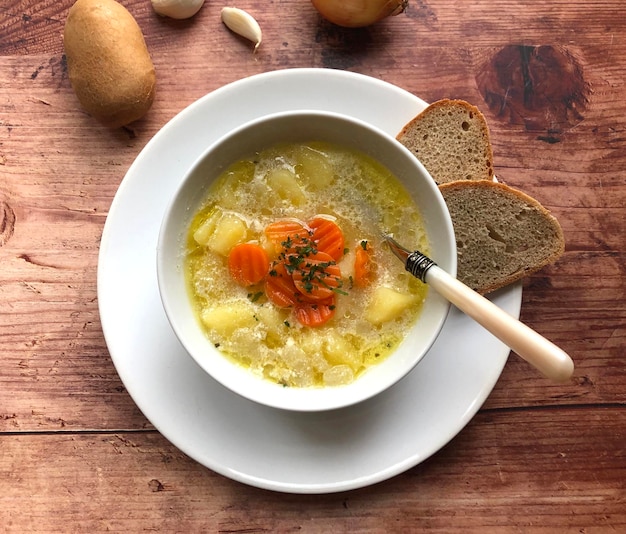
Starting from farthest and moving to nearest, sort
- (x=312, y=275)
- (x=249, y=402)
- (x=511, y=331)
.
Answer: (x=249, y=402), (x=312, y=275), (x=511, y=331)

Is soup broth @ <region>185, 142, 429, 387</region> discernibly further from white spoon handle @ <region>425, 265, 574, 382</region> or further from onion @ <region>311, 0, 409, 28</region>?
onion @ <region>311, 0, 409, 28</region>

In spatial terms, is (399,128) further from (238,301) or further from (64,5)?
(64,5)

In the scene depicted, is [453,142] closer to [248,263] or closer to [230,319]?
[248,263]

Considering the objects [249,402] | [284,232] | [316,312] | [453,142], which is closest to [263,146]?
[284,232]

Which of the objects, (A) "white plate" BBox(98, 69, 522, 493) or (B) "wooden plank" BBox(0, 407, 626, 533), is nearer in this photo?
(A) "white plate" BBox(98, 69, 522, 493)

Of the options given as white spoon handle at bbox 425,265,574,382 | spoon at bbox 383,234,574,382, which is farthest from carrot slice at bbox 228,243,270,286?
white spoon handle at bbox 425,265,574,382

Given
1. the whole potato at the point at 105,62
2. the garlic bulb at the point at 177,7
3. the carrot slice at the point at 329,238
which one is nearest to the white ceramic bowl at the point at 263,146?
the carrot slice at the point at 329,238
